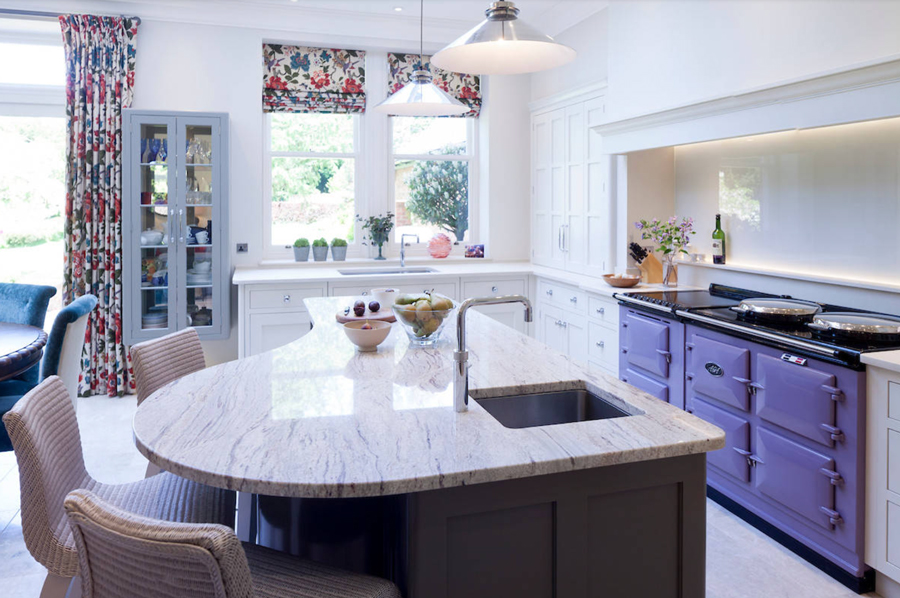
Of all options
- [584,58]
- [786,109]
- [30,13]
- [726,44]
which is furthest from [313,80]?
[786,109]

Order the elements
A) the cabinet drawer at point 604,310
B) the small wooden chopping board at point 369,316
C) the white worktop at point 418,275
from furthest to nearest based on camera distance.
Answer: the white worktop at point 418,275 → the cabinet drawer at point 604,310 → the small wooden chopping board at point 369,316

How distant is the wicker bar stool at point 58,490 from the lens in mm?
1576

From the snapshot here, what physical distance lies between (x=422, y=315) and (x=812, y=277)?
6.40ft

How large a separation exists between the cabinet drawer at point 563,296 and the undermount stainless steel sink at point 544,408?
2.59m

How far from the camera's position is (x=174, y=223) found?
4625 millimetres

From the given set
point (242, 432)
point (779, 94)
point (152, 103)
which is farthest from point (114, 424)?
point (779, 94)

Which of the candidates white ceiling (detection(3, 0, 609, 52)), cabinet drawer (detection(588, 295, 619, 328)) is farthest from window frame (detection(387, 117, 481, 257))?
cabinet drawer (detection(588, 295, 619, 328))

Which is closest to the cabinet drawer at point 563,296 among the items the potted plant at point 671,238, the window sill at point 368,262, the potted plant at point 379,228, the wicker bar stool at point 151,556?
the potted plant at point 671,238

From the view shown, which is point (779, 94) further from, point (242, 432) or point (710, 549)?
point (242, 432)

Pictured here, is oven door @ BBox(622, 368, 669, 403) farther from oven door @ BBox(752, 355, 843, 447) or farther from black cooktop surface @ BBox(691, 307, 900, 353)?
Result: oven door @ BBox(752, 355, 843, 447)

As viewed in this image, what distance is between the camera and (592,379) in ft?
6.40

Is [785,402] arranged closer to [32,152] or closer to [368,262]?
[368,262]

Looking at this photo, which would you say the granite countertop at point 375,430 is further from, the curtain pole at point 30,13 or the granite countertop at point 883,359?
the curtain pole at point 30,13

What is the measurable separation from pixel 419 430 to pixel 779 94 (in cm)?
228
